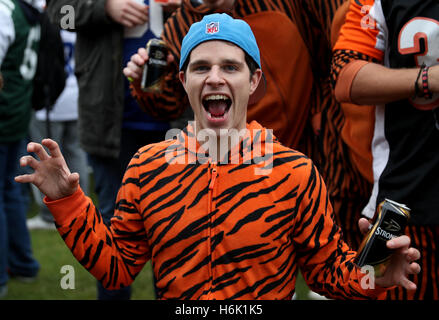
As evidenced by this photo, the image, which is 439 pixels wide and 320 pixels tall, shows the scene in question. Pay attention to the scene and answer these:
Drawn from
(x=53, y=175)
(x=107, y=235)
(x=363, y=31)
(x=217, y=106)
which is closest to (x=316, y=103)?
(x=363, y=31)

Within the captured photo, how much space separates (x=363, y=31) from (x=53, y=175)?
53.8 inches

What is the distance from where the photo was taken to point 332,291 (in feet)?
6.82

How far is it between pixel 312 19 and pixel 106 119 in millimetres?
1225

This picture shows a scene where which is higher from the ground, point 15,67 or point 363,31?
point 363,31

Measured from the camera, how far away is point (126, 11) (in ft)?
10.7

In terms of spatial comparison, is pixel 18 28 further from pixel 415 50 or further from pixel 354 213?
pixel 415 50

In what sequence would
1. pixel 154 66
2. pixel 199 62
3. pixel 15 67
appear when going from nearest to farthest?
pixel 199 62, pixel 154 66, pixel 15 67

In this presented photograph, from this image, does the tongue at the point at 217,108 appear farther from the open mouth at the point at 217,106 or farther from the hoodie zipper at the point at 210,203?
the hoodie zipper at the point at 210,203

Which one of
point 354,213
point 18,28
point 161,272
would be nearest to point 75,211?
point 161,272

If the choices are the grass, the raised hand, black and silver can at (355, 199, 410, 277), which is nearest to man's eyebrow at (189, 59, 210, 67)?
the raised hand

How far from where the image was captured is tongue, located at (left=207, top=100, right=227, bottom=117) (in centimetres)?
212

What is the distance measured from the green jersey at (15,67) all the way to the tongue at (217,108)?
2588 mm

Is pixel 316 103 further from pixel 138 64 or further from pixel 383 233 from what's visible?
pixel 383 233

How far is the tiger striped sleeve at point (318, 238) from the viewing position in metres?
2.11
